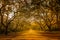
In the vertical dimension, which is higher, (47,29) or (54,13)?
(54,13)

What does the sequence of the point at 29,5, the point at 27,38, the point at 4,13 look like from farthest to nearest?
the point at 29,5 < the point at 4,13 < the point at 27,38

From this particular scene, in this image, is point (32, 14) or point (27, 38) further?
point (32, 14)

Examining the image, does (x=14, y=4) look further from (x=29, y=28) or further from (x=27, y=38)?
(x=27, y=38)

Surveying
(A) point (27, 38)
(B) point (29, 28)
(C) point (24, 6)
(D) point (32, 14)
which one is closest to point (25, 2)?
(C) point (24, 6)

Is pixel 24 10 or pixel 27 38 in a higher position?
pixel 24 10

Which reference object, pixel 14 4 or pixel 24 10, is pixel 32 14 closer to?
pixel 24 10

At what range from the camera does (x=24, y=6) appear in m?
7.00

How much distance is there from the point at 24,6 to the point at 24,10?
191mm

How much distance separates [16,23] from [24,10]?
2.30 feet

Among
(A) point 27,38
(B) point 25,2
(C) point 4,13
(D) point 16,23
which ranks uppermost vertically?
(B) point 25,2

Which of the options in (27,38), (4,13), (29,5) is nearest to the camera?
(27,38)

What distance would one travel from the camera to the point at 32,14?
7.28 m

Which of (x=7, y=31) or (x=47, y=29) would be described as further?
(x=47, y=29)

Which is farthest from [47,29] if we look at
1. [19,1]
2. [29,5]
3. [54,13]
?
[19,1]
